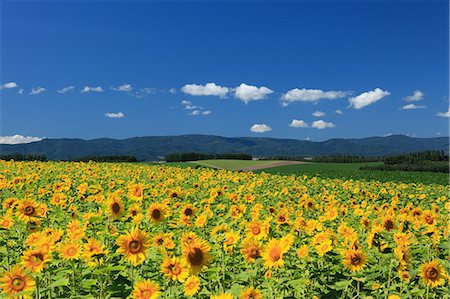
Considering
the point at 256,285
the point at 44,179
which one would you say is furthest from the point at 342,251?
the point at 44,179

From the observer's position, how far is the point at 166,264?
3.80 m

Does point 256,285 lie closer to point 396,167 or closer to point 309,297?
point 309,297

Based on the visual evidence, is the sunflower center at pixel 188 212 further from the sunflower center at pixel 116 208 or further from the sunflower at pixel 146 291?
the sunflower at pixel 146 291

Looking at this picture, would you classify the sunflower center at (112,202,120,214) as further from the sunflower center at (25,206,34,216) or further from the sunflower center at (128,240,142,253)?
the sunflower center at (128,240,142,253)

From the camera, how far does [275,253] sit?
4074 millimetres

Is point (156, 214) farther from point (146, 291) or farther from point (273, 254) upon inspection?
point (146, 291)

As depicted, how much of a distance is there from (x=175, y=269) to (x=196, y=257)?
0.70 feet

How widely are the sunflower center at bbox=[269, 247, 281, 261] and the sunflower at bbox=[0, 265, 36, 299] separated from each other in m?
2.10

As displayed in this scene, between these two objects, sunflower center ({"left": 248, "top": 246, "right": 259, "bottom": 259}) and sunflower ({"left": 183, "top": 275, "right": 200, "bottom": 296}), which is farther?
sunflower center ({"left": 248, "top": 246, "right": 259, "bottom": 259})

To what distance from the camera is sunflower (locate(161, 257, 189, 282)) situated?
3.78 metres

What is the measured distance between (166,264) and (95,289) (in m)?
0.96

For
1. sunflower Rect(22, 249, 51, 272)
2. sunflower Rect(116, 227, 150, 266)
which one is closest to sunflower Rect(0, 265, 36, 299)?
sunflower Rect(22, 249, 51, 272)

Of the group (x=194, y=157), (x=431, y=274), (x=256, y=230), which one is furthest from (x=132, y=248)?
(x=194, y=157)

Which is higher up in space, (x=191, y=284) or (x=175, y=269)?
(x=175, y=269)
